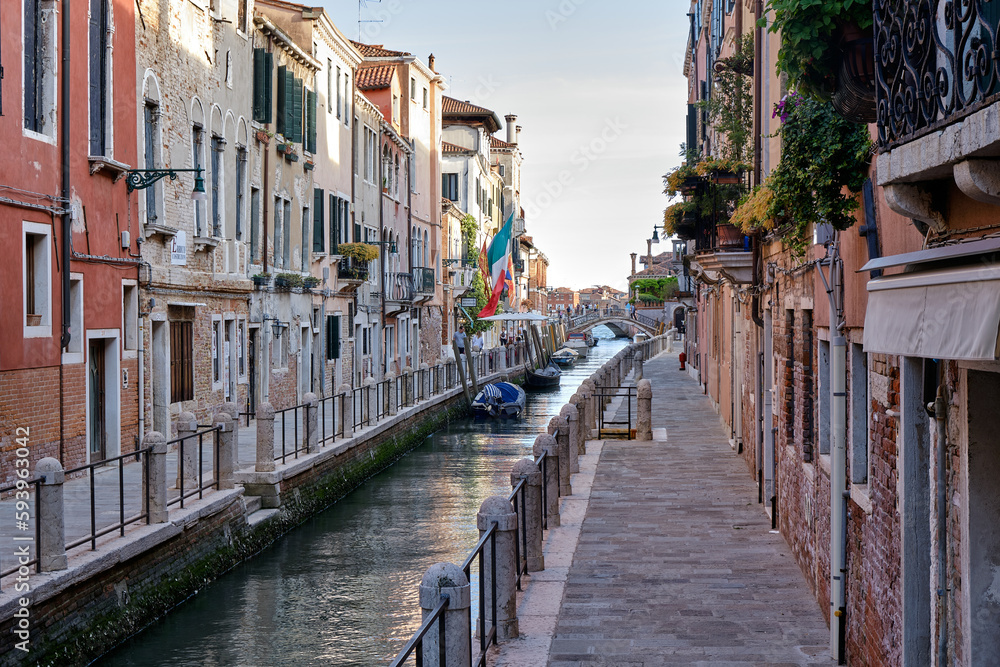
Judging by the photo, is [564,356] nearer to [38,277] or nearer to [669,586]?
[38,277]

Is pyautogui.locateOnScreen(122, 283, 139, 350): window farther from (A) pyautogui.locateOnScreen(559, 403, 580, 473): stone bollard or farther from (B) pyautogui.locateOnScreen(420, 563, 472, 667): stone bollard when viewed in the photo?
(B) pyautogui.locateOnScreen(420, 563, 472, 667): stone bollard

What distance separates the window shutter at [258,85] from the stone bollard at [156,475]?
42.4 ft

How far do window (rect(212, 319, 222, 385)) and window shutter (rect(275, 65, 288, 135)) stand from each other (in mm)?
5365

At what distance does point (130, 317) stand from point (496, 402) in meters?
17.6

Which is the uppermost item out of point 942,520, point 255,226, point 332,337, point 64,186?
point 255,226

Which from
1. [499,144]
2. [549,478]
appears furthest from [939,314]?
[499,144]

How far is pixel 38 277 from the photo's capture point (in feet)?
44.5

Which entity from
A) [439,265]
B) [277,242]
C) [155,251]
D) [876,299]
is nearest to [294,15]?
[277,242]

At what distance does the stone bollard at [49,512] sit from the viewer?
28.3ft

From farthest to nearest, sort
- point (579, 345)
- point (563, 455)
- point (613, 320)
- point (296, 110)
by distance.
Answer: point (613, 320), point (579, 345), point (296, 110), point (563, 455)

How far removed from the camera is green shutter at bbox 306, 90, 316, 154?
84.3ft

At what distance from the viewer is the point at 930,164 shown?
4.08 meters

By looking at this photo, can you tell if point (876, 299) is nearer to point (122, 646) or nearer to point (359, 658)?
point (359, 658)

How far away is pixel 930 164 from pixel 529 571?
6337 mm
